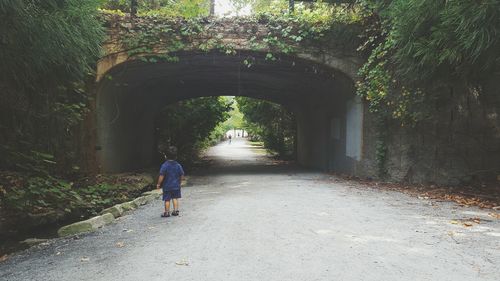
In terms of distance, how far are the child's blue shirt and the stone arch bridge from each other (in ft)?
16.2

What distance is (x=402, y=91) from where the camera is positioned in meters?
9.25

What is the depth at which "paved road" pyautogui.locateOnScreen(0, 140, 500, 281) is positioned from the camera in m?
3.43

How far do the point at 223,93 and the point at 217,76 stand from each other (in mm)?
3801

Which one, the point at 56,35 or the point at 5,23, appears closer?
the point at 5,23

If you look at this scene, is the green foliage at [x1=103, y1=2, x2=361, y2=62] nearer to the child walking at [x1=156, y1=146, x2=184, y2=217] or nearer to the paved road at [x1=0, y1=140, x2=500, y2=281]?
the child walking at [x1=156, y1=146, x2=184, y2=217]

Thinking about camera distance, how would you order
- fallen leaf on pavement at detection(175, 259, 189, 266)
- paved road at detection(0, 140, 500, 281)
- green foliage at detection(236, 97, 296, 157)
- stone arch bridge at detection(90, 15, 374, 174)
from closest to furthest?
paved road at detection(0, 140, 500, 281) < fallen leaf on pavement at detection(175, 259, 189, 266) < stone arch bridge at detection(90, 15, 374, 174) < green foliage at detection(236, 97, 296, 157)

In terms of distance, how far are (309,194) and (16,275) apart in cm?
586

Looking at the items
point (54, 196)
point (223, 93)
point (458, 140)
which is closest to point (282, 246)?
point (54, 196)

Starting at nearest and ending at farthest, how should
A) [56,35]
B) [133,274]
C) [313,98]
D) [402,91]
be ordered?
[133,274] → [56,35] → [402,91] → [313,98]

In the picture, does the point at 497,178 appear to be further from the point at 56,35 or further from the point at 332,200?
the point at 56,35

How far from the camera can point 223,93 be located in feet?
59.6

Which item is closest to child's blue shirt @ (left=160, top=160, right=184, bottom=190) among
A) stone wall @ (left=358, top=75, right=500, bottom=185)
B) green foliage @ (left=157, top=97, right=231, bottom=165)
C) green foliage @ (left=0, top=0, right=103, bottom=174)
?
green foliage @ (left=0, top=0, right=103, bottom=174)

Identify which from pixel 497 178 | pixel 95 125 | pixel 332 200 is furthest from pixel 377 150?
pixel 95 125

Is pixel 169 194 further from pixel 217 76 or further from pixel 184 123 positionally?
pixel 184 123
